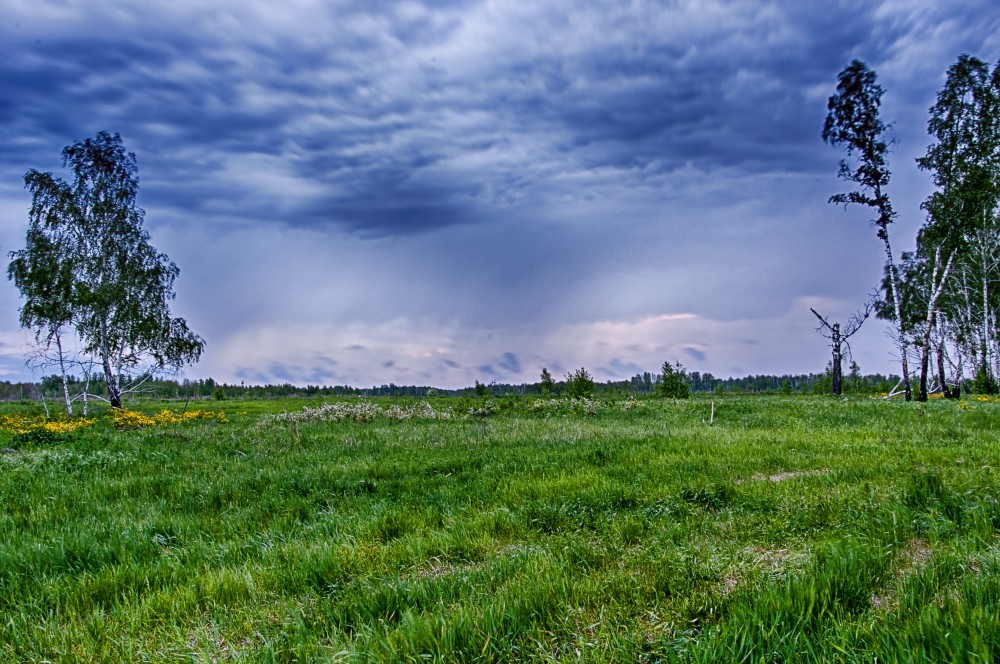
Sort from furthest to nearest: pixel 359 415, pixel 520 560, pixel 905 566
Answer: pixel 359 415 < pixel 520 560 < pixel 905 566

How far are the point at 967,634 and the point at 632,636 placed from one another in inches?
67.2

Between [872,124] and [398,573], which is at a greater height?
[872,124]

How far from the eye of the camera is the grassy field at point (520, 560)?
9.81ft

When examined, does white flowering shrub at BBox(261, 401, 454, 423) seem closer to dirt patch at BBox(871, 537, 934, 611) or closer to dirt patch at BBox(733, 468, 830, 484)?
dirt patch at BBox(733, 468, 830, 484)

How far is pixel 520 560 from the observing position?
425 cm

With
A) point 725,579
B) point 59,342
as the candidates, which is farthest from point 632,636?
point 59,342

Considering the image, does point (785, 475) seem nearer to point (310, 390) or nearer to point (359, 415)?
→ point (359, 415)

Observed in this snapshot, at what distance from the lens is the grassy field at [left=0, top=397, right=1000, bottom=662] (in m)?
2.99

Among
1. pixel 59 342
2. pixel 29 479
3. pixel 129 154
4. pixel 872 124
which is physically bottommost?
pixel 29 479

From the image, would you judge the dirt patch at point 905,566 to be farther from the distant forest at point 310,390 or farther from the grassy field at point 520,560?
the distant forest at point 310,390

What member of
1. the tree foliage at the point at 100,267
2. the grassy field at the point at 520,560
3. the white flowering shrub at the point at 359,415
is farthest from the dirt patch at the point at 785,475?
the tree foliage at the point at 100,267

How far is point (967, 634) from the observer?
2645 mm

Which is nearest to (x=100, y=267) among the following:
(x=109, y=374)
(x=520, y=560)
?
(x=109, y=374)

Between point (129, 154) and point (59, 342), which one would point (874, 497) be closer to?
point (59, 342)
